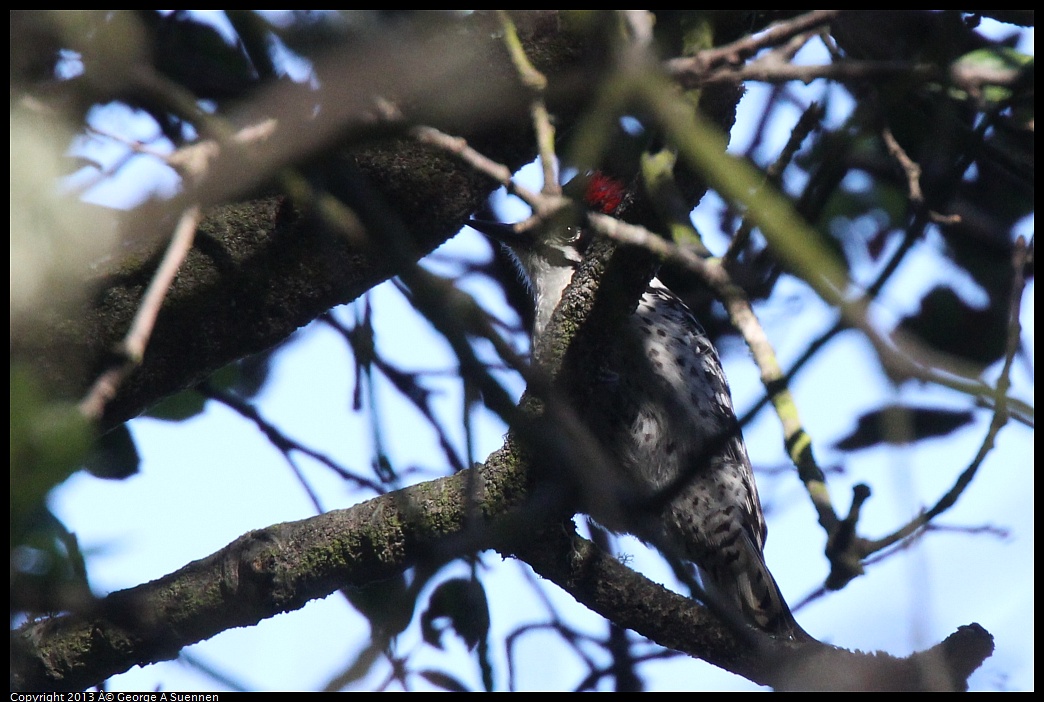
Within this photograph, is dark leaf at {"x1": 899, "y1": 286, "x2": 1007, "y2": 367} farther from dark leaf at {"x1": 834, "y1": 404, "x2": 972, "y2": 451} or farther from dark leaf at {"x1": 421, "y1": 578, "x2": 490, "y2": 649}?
dark leaf at {"x1": 421, "y1": 578, "x2": 490, "y2": 649}

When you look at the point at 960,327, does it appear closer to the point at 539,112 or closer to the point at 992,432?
the point at 992,432

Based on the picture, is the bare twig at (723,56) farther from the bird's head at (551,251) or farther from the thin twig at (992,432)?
the bird's head at (551,251)

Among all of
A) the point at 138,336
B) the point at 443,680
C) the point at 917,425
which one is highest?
the point at 917,425

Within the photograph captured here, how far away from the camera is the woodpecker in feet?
11.7

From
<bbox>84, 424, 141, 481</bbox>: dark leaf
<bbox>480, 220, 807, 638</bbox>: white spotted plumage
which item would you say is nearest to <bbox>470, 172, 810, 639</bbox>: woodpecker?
<bbox>480, 220, 807, 638</bbox>: white spotted plumage

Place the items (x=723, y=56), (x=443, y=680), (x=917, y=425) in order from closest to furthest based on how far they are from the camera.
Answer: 1. (x=723, y=56)
2. (x=917, y=425)
3. (x=443, y=680)

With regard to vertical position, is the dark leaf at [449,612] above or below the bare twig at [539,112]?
below

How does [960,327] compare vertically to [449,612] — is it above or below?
above

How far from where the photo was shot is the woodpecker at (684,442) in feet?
11.7

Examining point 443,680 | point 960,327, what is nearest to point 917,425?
point 960,327

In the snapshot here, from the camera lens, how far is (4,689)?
1253 mm

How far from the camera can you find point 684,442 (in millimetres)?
3660

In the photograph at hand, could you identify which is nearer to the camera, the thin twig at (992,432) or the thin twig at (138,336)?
the thin twig at (138,336)

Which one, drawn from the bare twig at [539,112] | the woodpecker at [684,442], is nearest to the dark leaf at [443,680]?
the woodpecker at [684,442]
